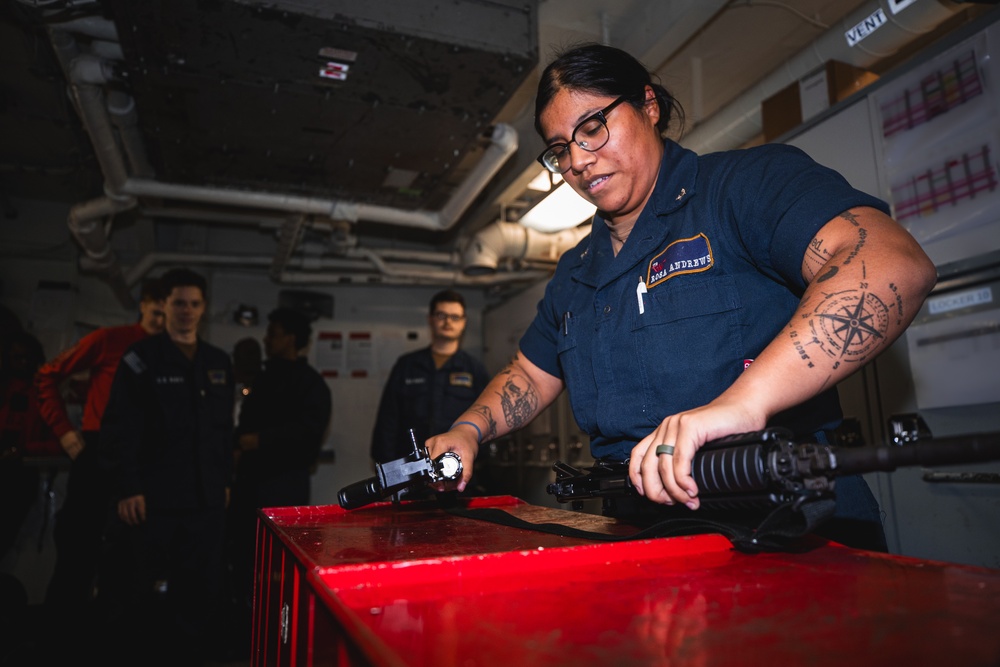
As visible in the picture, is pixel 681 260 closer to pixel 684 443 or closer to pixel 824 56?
pixel 684 443

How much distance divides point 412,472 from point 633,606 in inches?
29.4

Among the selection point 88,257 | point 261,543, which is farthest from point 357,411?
point 261,543

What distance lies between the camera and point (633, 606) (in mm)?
607

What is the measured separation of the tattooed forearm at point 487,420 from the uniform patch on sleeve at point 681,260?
58cm

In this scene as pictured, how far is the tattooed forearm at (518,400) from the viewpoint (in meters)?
1.67

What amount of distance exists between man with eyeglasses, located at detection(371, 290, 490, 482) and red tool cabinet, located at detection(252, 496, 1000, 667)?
2904mm

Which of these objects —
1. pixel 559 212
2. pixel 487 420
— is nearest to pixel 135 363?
pixel 487 420

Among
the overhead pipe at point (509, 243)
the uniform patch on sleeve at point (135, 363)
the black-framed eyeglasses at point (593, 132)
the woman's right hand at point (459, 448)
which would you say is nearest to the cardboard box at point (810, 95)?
the black-framed eyeglasses at point (593, 132)

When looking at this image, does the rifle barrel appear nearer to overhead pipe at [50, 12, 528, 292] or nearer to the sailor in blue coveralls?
the sailor in blue coveralls

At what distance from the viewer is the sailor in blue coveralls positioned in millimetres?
862

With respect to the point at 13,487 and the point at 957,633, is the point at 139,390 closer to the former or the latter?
the point at 13,487

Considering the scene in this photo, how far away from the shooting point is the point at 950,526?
1904 millimetres

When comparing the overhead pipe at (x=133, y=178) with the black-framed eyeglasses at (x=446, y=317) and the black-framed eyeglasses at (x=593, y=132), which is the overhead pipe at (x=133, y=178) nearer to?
the black-framed eyeglasses at (x=446, y=317)

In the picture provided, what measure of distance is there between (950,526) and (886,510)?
21cm
